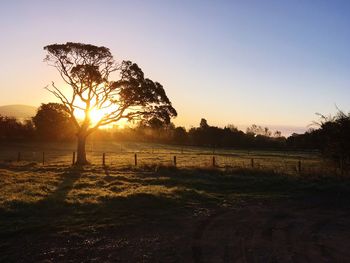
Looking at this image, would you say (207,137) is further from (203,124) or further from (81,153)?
(81,153)

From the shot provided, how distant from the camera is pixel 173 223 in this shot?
13.9 m

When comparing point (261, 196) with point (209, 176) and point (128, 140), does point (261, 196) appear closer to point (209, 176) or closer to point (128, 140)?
point (209, 176)

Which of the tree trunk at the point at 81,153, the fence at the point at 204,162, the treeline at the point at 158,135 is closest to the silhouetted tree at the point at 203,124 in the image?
the treeline at the point at 158,135

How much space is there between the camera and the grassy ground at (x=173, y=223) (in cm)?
1033

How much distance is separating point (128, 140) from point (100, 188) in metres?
92.9

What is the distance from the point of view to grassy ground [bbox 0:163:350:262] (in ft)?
33.9

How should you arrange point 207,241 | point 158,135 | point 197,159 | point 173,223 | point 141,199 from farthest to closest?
point 158,135 < point 197,159 < point 141,199 < point 173,223 < point 207,241

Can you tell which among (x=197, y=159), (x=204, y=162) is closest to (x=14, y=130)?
(x=197, y=159)

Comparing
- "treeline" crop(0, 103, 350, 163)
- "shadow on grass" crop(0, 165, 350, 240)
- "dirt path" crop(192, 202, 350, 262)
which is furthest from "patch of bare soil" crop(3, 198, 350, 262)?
"treeline" crop(0, 103, 350, 163)

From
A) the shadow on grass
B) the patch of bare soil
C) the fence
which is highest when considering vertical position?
the fence

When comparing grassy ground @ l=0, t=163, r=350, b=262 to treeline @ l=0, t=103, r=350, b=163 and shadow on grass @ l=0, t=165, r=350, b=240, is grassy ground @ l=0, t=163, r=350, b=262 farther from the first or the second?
treeline @ l=0, t=103, r=350, b=163

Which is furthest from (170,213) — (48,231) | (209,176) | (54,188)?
(209,176)

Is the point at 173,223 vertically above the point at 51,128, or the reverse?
the point at 51,128

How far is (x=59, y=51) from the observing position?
4434 cm
